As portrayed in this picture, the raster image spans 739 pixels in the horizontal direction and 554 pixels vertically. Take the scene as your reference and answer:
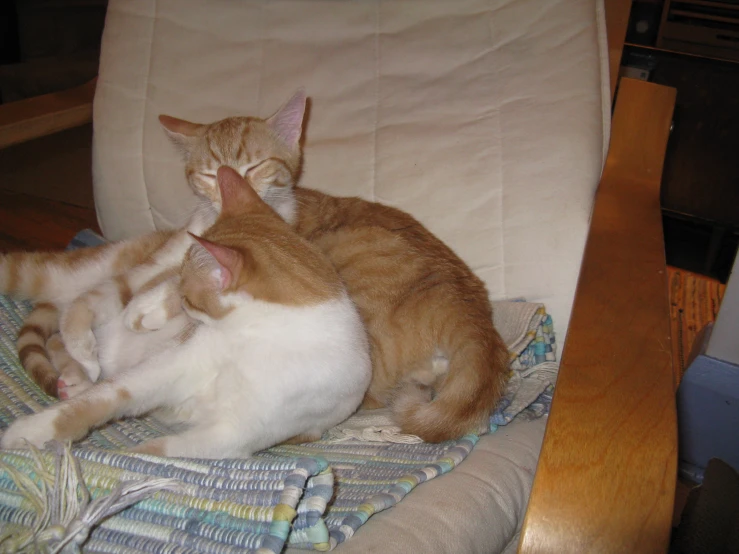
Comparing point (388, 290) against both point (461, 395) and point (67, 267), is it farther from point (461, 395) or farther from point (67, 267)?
point (67, 267)

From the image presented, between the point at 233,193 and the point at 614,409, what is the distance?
0.81 metres

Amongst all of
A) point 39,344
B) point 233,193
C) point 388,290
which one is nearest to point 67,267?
point 39,344

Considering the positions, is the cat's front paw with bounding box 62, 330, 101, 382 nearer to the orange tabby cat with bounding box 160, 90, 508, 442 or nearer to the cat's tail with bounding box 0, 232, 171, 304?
the cat's tail with bounding box 0, 232, 171, 304

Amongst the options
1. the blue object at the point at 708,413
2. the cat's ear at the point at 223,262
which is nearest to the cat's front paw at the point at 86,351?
the cat's ear at the point at 223,262

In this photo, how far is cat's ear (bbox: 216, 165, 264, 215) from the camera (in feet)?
3.97

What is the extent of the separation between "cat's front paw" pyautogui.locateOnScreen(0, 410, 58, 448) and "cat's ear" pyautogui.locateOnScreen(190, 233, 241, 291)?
33cm

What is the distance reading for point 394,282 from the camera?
49.5 inches

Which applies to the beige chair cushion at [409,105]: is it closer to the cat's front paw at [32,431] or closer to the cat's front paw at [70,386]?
the cat's front paw at [70,386]

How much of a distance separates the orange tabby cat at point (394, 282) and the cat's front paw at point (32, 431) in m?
0.56

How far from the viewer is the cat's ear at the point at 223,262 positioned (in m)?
0.92

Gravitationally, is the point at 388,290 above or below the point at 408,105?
below

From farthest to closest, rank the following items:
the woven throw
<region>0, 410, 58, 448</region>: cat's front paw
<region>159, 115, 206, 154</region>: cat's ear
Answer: <region>159, 115, 206, 154</region>: cat's ear
<region>0, 410, 58, 448</region>: cat's front paw
the woven throw

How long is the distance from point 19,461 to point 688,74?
285 cm

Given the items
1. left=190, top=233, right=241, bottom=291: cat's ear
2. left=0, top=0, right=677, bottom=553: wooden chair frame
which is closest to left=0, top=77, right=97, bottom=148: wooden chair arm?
left=190, top=233, right=241, bottom=291: cat's ear
